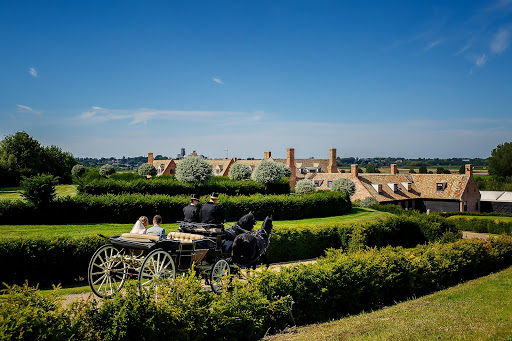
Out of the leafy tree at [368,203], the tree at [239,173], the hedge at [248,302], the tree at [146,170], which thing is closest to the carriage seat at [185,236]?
the hedge at [248,302]

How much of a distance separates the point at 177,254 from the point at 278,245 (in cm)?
770

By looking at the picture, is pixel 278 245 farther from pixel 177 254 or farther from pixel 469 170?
pixel 469 170

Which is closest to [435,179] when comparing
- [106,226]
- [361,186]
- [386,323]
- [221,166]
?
[361,186]

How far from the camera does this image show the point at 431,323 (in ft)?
21.5

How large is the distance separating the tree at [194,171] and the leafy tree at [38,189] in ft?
30.2

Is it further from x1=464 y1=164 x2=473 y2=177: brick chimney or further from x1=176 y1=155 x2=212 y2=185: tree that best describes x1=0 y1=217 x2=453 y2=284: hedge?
x1=464 y1=164 x2=473 y2=177: brick chimney

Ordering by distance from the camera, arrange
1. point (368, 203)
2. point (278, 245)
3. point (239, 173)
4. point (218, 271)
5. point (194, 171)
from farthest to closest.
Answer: point (368, 203) → point (239, 173) → point (194, 171) → point (278, 245) → point (218, 271)

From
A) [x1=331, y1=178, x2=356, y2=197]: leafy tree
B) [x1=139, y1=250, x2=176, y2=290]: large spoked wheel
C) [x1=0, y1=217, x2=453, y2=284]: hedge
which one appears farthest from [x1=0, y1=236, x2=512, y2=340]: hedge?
[x1=331, y1=178, x2=356, y2=197]: leafy tree

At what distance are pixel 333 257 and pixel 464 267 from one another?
5802mm

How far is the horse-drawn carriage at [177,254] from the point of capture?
744 centimetres

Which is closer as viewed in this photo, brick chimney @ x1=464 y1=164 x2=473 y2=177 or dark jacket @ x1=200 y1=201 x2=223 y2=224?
dark jacket @ x1=200 y1=201 x2=223 y2=224

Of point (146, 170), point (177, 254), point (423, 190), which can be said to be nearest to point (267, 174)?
point (177, 254)

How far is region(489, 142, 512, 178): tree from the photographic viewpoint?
3433 inches

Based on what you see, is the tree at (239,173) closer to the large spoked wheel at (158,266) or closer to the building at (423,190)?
the building at (423,190)
